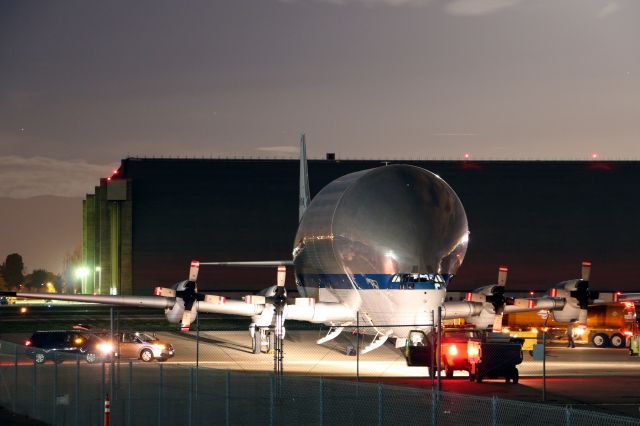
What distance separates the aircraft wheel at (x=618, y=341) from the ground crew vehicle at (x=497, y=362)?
21.6 m

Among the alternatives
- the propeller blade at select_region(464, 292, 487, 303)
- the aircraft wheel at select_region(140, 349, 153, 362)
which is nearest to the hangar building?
the propeller blade at select_region(464, 292, 487, 303)

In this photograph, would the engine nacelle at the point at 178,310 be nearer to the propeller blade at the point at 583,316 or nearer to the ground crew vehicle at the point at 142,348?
the ground crew vehicle at the point at 142,348

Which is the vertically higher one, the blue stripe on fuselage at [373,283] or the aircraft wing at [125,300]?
the blue stripe on fuselage at [373,283]

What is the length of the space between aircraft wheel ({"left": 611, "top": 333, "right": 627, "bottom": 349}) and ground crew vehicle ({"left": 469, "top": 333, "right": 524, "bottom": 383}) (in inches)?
851

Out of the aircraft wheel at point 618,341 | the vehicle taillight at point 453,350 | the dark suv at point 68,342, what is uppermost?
the vehicle taillight at point 453,350

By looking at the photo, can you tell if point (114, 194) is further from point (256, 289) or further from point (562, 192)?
point (562, 192)

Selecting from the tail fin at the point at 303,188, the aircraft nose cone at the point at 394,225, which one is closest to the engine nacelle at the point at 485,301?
the aircraft nose cone at the point at 394,225

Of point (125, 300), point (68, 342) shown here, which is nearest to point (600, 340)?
point (125, 300)

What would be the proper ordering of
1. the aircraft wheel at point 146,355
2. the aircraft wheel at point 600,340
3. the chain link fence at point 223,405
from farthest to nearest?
the aircraft wheel at point 600,340, the aircraft wheel at point 146,355, the chain link fence at point 223,405

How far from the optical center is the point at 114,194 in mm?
103938

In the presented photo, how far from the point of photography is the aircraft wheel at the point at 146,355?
1701 inches

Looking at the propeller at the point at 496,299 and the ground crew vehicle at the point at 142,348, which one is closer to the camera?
the ground crew vehicle at the point at 142,348

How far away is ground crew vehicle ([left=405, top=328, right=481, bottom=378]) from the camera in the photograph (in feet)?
110

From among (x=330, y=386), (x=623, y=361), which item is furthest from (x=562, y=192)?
(x=330, y=386)
